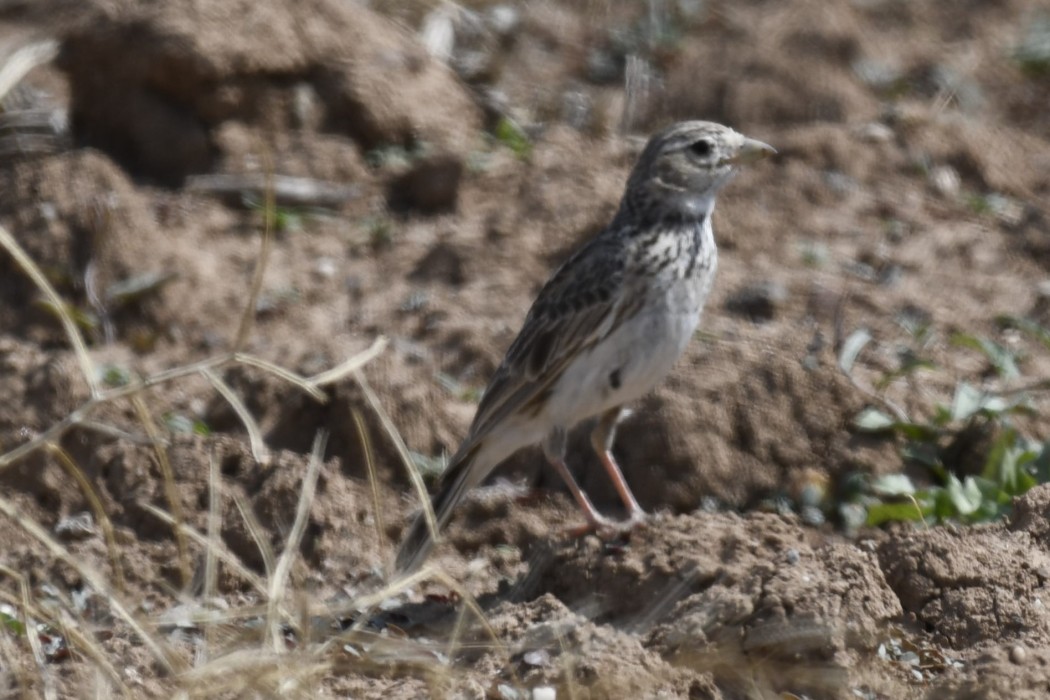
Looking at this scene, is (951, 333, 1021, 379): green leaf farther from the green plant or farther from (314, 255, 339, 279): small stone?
(314, 255, 339, 279): small stone

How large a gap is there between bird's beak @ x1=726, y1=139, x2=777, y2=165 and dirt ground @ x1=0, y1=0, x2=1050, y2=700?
841 mm

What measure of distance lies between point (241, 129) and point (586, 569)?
4445 millimetres

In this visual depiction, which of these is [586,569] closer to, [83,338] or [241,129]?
[83,338]

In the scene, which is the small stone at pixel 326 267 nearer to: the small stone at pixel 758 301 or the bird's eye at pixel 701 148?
the small stone at pixel 758 301

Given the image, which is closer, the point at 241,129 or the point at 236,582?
the point at 236,582

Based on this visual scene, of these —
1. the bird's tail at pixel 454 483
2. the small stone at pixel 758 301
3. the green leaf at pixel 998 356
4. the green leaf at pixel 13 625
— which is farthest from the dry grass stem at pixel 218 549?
the green leaf at pixel 998 356

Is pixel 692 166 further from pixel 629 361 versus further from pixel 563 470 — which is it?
pixel 563 470

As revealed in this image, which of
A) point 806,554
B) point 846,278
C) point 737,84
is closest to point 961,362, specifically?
point 846,278

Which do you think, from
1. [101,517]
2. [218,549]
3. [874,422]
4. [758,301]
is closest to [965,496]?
[874,422]

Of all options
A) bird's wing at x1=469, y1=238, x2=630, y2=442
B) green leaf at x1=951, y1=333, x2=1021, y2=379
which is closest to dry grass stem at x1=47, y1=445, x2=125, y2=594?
bird's wing at x1=469, y1=238, x2=630, y2=442

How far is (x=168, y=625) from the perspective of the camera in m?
5.75

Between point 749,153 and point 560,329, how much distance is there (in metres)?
1.00

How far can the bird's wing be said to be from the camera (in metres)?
6.46

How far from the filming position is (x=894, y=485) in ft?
21.2
